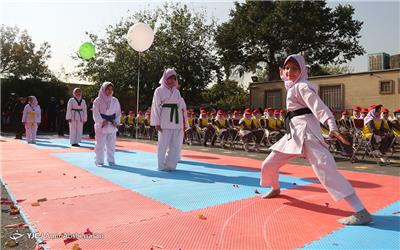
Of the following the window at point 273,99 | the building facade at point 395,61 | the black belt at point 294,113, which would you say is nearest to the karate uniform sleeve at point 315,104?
the black belt at point 294,113

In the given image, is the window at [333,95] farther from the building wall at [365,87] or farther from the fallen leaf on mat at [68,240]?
the fallen leaf on mat at [68,240]

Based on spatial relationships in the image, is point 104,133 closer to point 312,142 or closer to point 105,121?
point 105,121

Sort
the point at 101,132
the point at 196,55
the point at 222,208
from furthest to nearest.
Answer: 1. the point at 196,55
2. the point at 101,132
3. the point at 222,208

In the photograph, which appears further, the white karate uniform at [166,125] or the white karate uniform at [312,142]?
the white karate uniform at [166,125]

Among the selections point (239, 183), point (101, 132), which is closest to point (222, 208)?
point (239, 183)

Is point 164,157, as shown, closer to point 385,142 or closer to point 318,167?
point 318,167

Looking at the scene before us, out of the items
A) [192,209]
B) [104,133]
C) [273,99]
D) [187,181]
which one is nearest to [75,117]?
[104,133]

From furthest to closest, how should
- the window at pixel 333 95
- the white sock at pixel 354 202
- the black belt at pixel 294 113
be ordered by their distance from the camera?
the window at pixel 333 95
the black belt at pixel 294 113
the white sock at pixel 354 202

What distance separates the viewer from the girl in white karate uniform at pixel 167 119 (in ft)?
22.9

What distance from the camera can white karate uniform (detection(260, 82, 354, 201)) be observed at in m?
3.67

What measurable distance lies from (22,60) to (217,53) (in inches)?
633

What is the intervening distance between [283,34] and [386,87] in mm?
12806

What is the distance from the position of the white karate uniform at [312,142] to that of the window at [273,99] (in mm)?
19345

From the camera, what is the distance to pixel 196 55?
88.2ft
